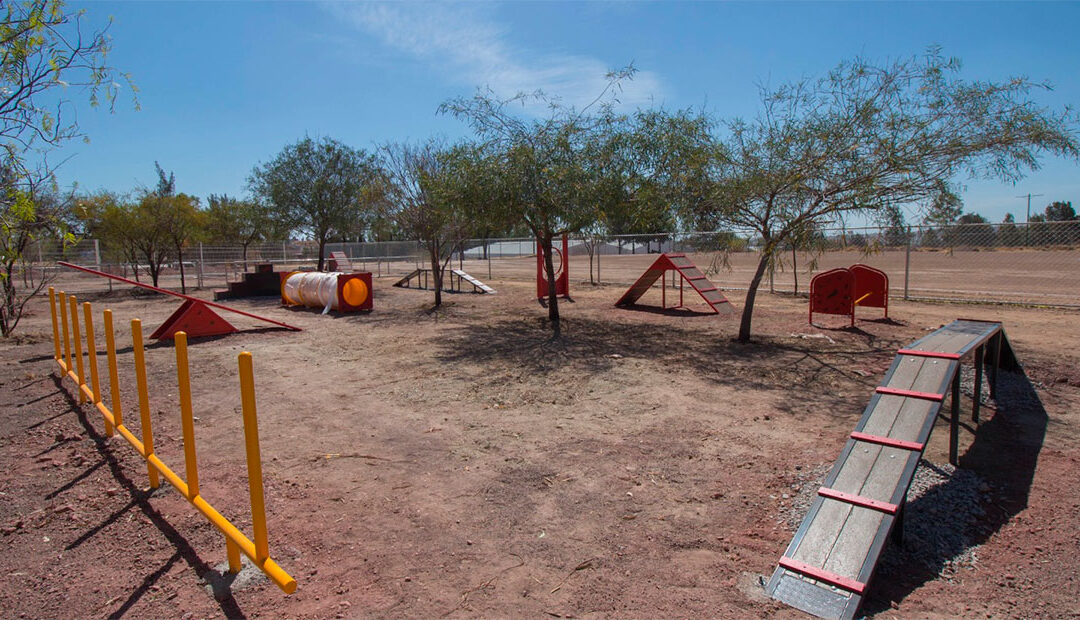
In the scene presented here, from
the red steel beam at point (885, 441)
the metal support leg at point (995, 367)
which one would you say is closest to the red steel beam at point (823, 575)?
the red steel beam at point (885, 441)

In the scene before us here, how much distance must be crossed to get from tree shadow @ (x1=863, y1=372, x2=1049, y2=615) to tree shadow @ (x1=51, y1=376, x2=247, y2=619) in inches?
119

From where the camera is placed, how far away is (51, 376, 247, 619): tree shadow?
296 centimetres

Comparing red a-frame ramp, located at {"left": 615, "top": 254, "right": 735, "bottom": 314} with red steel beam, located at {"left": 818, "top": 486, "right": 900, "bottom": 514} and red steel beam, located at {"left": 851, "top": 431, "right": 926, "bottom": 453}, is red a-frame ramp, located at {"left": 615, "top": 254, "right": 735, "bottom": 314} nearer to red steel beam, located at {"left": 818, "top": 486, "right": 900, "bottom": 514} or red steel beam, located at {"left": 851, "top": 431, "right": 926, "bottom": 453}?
red steel beam, located at {"left": 851, "top": 431, "right": 926, "bottom": 453}

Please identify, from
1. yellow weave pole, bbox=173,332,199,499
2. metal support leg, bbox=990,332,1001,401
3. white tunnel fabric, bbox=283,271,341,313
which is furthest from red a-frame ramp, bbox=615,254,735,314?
yellow weave pole, bbox=173,332,199,499

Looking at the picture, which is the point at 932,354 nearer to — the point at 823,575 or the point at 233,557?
the point at 823,575

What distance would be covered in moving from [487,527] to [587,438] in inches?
68.4

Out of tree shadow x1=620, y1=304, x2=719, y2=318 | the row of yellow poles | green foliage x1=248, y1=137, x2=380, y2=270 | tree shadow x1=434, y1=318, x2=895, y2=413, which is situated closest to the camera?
the row of yellow poles

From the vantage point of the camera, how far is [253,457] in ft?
9.34

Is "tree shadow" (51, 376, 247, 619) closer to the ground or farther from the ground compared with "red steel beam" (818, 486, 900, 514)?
closer to the ground

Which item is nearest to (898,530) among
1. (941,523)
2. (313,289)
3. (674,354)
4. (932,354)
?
(941,523)

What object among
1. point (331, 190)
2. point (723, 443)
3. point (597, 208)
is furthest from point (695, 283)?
point (331, 190)

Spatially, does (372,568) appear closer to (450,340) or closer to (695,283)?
(450,340)

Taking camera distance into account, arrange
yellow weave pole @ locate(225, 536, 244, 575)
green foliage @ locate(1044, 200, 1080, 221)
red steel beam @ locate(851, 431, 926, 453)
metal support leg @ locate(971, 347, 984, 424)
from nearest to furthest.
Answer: yellow weave pole @ locate(225, 536, 244, 575), red steel beam @ locate(851, 431, 926, 453), metal support leg @ locate(971, 347, 984, 424), green foliage @ locate(1044, 200, 1080, 221)

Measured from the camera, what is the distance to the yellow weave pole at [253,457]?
2.81 metres
